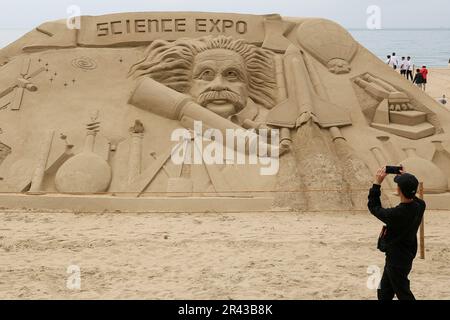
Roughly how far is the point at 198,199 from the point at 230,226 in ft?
2.76

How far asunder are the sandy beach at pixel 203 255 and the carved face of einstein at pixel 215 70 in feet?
7.37

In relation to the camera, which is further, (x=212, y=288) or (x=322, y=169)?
(x=322, y=169)

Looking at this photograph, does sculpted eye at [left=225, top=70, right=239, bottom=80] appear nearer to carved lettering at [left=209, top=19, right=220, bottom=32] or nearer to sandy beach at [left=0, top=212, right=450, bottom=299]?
carved lettering at [left=209, top=19, right=220, bottom=32]

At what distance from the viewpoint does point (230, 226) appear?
6.55 m

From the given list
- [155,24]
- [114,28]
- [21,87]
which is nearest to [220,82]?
[155,24]

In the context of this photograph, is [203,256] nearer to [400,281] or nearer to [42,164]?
[400,281]

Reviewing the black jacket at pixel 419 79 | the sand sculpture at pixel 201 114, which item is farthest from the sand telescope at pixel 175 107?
the black jacket at pixel 419 79

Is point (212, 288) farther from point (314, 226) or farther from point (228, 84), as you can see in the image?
point (228, 84)

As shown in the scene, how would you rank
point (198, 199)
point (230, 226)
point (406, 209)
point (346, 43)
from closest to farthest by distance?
point (406, 209) → point (230, 226) → point (198, 199) → point (346, 43)

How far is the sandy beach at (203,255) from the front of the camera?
454 cm

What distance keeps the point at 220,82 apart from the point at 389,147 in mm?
2531

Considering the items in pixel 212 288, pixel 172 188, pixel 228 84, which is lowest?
pixel 212 288

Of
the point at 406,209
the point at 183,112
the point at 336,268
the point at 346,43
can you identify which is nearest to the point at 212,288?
the point at 336,268

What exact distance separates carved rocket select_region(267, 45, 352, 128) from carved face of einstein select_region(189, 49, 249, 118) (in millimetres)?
593
